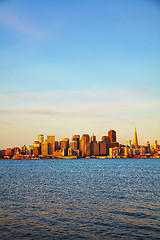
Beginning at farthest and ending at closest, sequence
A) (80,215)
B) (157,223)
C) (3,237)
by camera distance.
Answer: (80,215), (157,223), (3,237)

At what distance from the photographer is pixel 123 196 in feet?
168

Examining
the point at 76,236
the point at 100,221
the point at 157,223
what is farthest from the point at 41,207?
the point at 157,223

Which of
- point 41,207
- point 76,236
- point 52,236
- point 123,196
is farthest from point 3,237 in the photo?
point 123,196

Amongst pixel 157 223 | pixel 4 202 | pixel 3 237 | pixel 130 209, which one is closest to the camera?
pixel 3 237

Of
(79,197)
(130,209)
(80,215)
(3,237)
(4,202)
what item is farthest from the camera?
(79,197)

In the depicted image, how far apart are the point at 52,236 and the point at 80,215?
29.1ft

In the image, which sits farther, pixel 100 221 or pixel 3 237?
pixel 100 221

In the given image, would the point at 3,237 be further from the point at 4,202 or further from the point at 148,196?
the point at 148,196

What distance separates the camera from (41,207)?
136ft

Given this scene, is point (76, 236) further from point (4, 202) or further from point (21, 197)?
point (21, 197)

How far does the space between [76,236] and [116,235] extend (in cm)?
403

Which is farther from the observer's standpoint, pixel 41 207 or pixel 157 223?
pixel 41 207

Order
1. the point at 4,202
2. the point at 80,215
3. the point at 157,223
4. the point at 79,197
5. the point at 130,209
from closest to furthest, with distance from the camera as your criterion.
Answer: the point at 157,223 → the point at 80,215 → the point at 130,209 → the point at 4,202 → the point at 79,197

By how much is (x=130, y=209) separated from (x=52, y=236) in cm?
1534
